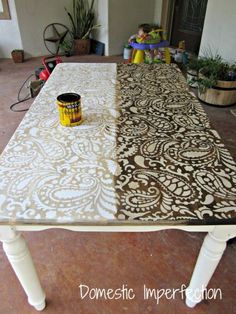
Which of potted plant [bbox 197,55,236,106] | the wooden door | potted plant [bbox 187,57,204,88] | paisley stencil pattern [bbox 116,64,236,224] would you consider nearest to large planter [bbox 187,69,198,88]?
potted plant [bbox 187,57,204,88]

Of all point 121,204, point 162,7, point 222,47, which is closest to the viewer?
point 121,204

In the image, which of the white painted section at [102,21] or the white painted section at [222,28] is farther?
the white painted section at [102,21]

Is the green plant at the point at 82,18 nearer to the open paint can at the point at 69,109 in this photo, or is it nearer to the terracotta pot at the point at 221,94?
the terracotta pot at the point at 221,94

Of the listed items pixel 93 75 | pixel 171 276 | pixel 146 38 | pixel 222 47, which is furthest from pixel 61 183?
pixel 222 47

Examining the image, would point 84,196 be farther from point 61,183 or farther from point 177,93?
point 177,93

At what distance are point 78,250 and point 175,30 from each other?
3973 millimetres

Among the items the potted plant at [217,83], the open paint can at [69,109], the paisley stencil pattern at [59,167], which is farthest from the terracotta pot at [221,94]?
the open paint can at [69,109]

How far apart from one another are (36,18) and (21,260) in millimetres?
4200

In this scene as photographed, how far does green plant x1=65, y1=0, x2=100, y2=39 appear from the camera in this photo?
4.18 metres

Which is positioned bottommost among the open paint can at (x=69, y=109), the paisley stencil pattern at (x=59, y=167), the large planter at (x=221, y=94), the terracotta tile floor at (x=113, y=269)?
the terracotta tile floor at (x=113, y=269)

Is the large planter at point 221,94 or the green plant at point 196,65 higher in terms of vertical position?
the green plant at point 196,65

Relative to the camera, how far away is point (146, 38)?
8.97ft

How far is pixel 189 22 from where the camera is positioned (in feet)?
12.4

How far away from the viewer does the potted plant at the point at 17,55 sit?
3.94 meters
